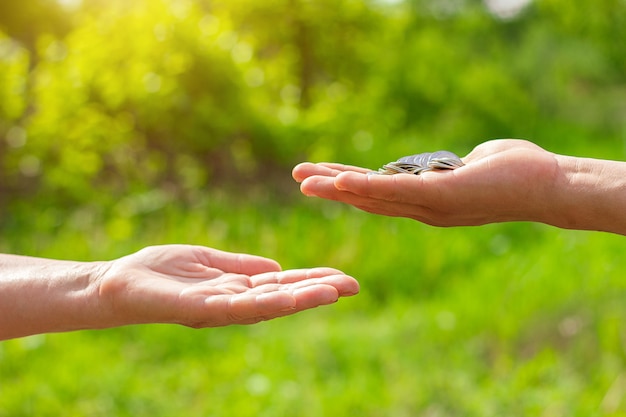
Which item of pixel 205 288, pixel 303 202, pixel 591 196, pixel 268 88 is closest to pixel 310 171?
pixel 205 288

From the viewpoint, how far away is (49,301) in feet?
6.48

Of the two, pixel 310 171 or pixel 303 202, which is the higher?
pixel 303 202

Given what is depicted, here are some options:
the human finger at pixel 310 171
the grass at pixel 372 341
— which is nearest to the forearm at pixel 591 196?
the human finger at pixel 310 171

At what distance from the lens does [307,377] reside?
3.91m

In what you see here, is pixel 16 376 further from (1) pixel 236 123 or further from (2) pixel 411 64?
(2) pixel 411 64

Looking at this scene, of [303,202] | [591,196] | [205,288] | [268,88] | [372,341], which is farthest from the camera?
[268,88]

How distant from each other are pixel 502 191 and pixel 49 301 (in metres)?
1.22

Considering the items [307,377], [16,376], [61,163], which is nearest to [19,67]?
[61,163]

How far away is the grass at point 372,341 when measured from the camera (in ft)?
12.1

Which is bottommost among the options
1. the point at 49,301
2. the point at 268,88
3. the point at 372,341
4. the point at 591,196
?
the point at 372,341

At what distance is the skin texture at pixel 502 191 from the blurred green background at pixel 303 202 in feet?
6.04

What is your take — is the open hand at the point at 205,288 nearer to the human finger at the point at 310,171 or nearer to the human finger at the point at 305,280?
the human finger at the point at 305,280

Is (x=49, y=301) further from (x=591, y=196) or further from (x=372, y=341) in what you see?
(x=372, y=341)

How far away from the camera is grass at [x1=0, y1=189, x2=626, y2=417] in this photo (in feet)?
12.1
